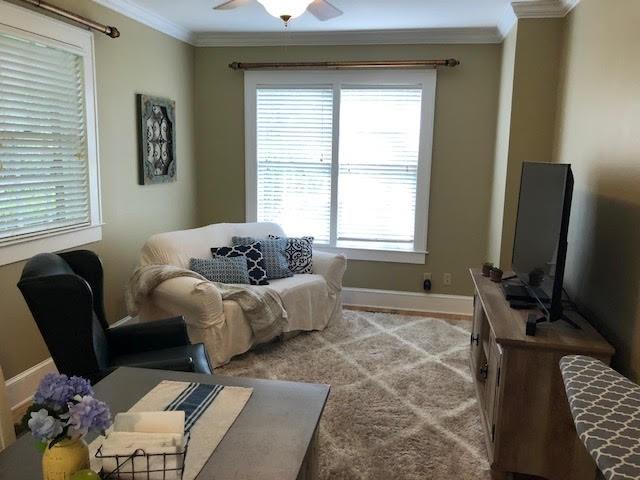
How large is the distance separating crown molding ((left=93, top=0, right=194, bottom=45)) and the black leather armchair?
2068mm

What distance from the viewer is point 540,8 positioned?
3510 mm

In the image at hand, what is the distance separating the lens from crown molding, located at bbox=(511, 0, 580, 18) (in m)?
3.46

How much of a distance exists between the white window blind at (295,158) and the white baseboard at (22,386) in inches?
97.8

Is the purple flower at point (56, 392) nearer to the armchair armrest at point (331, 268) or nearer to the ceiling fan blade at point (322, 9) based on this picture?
the ceiling fan blade at point (322, 9)

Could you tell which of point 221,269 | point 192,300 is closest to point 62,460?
point 192,300

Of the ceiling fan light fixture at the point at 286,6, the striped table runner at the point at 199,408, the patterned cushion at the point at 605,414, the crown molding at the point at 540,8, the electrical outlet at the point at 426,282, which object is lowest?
the electrical outlet at the point at 426,282

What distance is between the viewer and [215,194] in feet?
16.9

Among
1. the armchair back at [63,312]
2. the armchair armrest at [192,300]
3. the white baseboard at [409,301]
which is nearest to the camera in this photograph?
the armchair back at [63,312]

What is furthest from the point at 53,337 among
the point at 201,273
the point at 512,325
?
the point at 512,325

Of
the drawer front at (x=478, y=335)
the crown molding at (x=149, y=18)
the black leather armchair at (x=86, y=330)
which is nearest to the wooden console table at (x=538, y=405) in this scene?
the drawer front at (x=478, y=335)

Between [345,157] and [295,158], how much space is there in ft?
1.59

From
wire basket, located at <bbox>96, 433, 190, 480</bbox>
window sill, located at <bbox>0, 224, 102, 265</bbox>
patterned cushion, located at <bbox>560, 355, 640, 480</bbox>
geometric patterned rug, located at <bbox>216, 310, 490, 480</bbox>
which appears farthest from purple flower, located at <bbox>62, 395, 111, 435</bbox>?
window sill, located at <bbox>0, 224, 102, 265</bbox>

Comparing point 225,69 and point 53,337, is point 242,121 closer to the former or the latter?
point 225,69

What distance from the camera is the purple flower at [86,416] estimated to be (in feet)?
3.25
